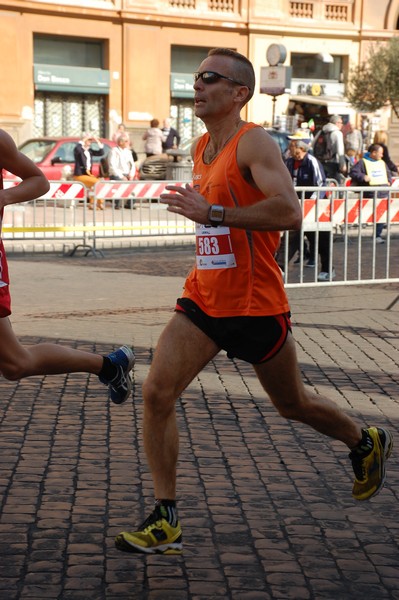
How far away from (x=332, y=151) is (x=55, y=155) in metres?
6.53

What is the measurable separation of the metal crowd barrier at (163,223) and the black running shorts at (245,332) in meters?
7.88

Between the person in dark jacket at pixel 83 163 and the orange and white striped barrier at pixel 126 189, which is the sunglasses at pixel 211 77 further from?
the person in dark jacket at pixel 83 163

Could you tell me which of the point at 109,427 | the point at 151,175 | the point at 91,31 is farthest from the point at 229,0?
the point at 109,427

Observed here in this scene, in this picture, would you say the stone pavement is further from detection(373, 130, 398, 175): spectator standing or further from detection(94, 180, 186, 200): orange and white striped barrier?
detection(373, 130, 398, 175): spectator standing

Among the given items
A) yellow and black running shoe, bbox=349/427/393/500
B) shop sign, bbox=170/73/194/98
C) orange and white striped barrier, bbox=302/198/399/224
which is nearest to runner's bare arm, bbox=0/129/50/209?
yellow and black running shoe, bbox=349/427/393/500

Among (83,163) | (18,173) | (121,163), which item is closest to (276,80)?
(121,163)

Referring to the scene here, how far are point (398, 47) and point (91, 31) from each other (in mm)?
12908

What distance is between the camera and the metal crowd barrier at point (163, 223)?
12.8m

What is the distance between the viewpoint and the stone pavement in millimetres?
4250

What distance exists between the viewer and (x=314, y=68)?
48.2m

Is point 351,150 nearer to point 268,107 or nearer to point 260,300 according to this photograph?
point 268,107

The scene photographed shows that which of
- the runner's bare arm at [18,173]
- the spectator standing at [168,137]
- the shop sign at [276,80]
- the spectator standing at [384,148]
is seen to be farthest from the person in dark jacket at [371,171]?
the runner's bare arm at [18,173]

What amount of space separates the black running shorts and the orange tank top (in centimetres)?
3

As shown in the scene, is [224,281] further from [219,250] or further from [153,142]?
[153,142]
